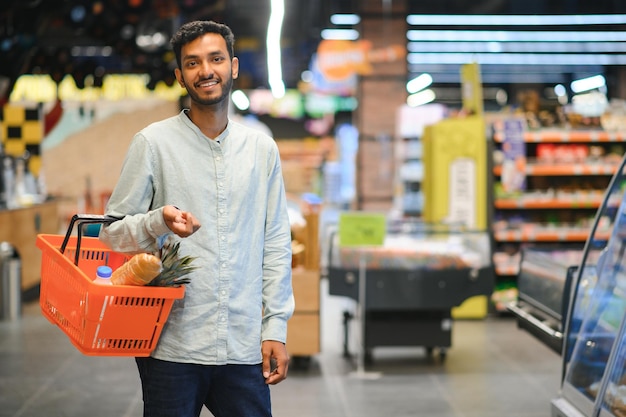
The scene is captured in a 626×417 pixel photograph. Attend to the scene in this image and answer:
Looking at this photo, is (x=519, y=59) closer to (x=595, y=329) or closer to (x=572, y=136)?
(x=572, y=136)

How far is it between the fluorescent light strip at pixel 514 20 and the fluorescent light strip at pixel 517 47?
5.30 feet

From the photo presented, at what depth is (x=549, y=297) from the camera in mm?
5023

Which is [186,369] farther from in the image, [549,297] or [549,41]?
[549,41]

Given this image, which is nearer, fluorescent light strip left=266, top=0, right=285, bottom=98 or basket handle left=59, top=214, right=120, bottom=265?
basket handle left=59, top=214, right=120, bottom=265

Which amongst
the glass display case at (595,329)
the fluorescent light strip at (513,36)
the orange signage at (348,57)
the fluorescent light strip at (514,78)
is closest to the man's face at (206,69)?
the glass display case at (595,329)

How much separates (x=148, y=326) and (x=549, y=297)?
3.29 meters

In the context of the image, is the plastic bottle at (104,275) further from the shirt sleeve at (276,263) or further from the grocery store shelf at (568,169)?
the grocery store shelf at (568,169)

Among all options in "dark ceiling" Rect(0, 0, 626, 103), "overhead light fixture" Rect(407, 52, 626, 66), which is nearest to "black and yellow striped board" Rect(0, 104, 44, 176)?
"dark ceiling" Rect(0, 0, 626, 103)

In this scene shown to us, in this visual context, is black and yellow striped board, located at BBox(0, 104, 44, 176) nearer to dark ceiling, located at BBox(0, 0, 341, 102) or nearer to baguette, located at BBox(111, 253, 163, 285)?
dark ceiling, located at BBox(0, 0, 341, 102)

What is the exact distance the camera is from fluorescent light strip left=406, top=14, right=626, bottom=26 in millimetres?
14461

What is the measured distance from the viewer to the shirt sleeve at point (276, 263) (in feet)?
7.87

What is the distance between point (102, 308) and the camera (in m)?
2.21

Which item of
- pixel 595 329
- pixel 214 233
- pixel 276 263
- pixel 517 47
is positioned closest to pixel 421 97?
pixel 517 47

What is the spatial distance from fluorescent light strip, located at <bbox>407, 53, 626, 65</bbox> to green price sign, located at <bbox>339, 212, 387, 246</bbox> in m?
12.3
